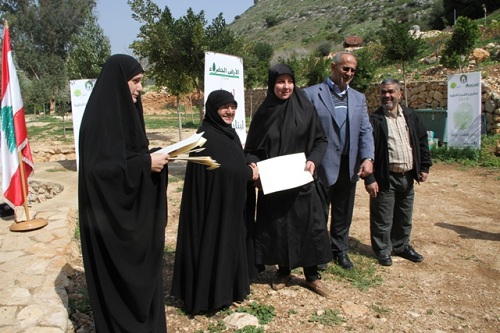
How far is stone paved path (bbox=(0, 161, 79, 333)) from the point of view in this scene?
8.53 ft

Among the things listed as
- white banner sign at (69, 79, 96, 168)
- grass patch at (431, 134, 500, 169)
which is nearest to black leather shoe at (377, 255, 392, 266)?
grass patch at (431, 134, 500, 169)

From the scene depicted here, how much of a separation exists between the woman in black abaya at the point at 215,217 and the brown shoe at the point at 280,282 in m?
0.49

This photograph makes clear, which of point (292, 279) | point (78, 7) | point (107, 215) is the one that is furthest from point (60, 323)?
point (78, 7)

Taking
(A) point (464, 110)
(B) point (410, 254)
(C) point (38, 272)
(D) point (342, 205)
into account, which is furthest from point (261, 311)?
(A) point (464, 110)

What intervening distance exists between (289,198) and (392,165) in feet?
4.02

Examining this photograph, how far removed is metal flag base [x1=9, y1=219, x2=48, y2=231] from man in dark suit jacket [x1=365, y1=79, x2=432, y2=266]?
12.2ft

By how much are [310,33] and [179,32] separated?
1793 inches

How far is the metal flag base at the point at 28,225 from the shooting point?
4.61m

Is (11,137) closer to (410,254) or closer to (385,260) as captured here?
(385,260)

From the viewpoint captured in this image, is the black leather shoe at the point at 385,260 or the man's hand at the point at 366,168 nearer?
the man's hand at the point at 366,168

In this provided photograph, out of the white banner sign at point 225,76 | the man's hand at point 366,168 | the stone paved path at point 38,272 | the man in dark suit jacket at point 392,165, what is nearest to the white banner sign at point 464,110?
the white banner sign at point 225,76

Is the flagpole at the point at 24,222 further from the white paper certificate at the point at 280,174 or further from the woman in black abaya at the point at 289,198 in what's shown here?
the white paper certificate at the point at 280,174

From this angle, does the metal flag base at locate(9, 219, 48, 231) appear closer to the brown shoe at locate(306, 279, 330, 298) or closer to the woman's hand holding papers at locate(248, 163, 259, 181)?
the woman's hand holding papers at locate(248, 163, 259, 181)

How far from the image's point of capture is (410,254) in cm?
391
